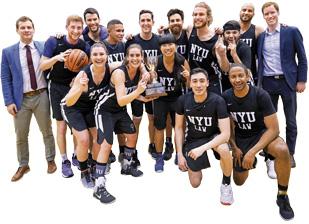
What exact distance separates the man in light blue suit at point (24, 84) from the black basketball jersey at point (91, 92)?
839mm

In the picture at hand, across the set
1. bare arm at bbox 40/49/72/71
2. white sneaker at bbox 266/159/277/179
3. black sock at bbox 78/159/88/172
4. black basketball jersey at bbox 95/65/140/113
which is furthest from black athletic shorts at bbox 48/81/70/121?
white sneaker at bbox 266/159/277/179

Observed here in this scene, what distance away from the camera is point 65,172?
20.0 feet

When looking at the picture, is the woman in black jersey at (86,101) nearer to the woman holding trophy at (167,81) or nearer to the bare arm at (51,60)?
the bare arm at (51,60)

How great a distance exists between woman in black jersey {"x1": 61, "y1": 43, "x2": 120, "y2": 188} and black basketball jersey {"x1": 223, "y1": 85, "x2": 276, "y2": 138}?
1.82 meters

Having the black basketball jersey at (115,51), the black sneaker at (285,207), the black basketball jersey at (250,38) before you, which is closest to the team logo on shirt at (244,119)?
the black sneaker at (285,207)

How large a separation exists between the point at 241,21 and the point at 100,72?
2749 mm

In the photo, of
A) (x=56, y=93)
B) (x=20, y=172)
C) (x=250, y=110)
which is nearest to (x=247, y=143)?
(x=250, y=110)

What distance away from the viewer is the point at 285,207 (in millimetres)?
4578

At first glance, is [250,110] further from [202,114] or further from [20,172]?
[20,172]

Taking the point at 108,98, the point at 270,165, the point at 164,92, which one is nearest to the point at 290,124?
the point at 270,165

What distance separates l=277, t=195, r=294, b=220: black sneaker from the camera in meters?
4.50

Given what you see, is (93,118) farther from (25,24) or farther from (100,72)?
(25,24)

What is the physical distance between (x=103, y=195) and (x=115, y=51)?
96.6 inches

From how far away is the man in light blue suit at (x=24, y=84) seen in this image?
18.7 ft
